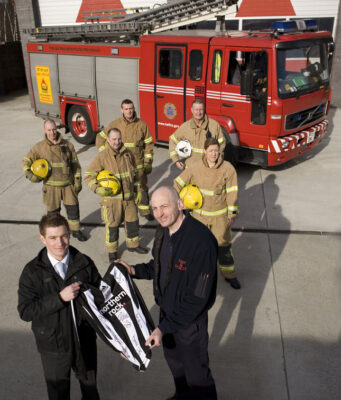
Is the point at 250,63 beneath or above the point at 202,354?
above

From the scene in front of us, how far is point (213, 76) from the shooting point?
24.2 ft

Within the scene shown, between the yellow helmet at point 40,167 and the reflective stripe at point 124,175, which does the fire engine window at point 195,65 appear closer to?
the reflective stripe at point 124,175

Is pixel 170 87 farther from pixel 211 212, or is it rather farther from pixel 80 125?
pixel 211 212

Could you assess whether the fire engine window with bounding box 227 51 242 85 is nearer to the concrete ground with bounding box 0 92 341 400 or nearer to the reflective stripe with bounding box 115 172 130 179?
the concrete ground with bounding box 0 92 341 400

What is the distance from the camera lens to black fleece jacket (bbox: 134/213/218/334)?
97.8 inches

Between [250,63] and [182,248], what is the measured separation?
5224 mm

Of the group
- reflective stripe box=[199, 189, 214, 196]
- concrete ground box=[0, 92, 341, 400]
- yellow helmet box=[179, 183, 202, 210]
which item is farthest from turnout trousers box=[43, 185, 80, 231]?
reflective stripe box=[199, 189, 214, 196]

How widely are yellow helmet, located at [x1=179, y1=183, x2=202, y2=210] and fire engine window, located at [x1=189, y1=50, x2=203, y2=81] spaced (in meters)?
3.95

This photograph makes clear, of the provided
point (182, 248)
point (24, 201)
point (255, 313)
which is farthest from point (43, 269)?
point (24, 201)

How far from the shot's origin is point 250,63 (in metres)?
6.84

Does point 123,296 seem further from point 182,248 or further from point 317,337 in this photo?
point 317,337

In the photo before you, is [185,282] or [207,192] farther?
[207,192]

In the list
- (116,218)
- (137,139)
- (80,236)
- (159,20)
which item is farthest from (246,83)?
(80,236)

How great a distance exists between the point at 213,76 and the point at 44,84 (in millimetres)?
5189
